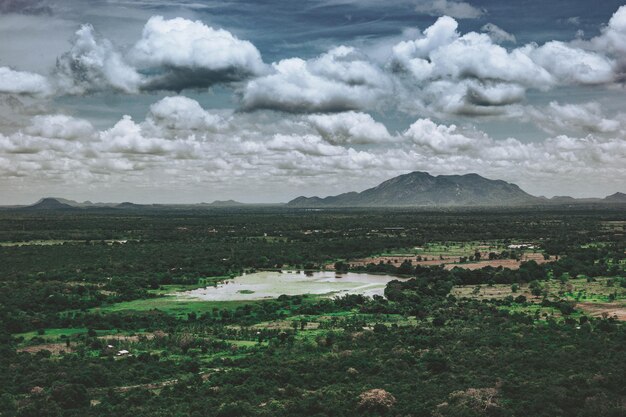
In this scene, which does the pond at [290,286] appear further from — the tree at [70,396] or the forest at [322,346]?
the tree at [70,396]

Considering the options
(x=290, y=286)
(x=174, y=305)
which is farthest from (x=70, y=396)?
(x=290, y=286)

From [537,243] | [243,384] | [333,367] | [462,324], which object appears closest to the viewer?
[243,384]

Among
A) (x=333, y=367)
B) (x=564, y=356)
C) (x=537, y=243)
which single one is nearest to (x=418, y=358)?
(x=333, y=367)

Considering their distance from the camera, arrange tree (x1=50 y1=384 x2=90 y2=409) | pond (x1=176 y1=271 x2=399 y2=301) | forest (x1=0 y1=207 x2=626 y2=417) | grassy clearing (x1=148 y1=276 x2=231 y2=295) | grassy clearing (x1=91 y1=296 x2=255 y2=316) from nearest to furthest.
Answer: forest (x1=0 y1=207 x2=626 y2=417)
tree (x1=50 y1=384 x2=90 y2=409)
grassy clearing (x1=91 y1=296 x2=255 y2=316)
pond (x1=176 y1=271 x2=399 y2=301)
grassy clearing (x1=148 y1=276 x2=231 y2=295)

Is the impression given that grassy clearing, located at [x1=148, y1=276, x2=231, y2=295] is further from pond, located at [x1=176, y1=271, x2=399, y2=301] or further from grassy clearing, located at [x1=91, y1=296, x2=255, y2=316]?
grassy clearing, located at [x1=91, y1=296, x2=255, y2=316]

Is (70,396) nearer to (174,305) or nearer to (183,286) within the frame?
(174,305)

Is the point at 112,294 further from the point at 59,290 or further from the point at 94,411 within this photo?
the point at 94,411

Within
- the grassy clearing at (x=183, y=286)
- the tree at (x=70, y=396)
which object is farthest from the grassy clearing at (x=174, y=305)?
the tree at (x=70, y=396)

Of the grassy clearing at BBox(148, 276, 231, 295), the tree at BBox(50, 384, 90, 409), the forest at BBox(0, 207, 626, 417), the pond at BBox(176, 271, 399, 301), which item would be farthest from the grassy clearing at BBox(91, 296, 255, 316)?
the tree at BBox(50, 384, 90, 409)
